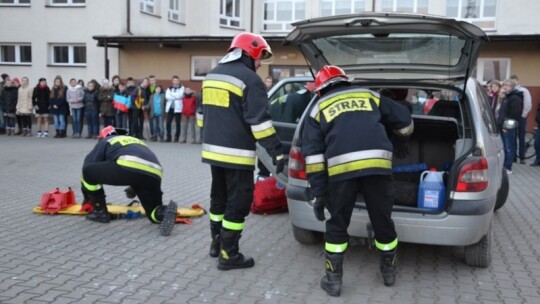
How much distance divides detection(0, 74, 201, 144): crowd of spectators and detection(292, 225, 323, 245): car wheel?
10.0 meters

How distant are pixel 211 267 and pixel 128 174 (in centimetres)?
155

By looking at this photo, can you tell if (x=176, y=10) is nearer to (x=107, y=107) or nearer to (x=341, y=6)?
(x=341, y=6)

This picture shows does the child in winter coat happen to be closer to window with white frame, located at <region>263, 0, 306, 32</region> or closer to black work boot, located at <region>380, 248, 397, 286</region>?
window with white frame, located at <region>263, 0, 306, 32</region>

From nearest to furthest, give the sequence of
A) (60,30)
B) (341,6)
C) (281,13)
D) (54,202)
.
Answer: (54,202), (60,30), (341,6), (281,13)

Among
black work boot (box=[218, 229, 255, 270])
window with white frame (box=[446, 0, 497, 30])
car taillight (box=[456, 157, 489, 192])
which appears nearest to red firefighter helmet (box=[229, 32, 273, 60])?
black work boot (box=[218, 229, 255, 270])

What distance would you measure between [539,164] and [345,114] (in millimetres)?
9247

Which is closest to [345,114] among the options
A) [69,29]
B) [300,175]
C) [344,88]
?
[344,88]

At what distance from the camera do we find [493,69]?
17969 mm

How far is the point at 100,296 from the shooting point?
4.01 m

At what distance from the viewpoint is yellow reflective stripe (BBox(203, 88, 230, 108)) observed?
4.46m

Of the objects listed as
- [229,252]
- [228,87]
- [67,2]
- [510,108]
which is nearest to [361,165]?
[228,87]

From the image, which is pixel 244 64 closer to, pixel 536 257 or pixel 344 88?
pixel 344 88

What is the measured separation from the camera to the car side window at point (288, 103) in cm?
748

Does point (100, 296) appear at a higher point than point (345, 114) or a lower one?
lower
